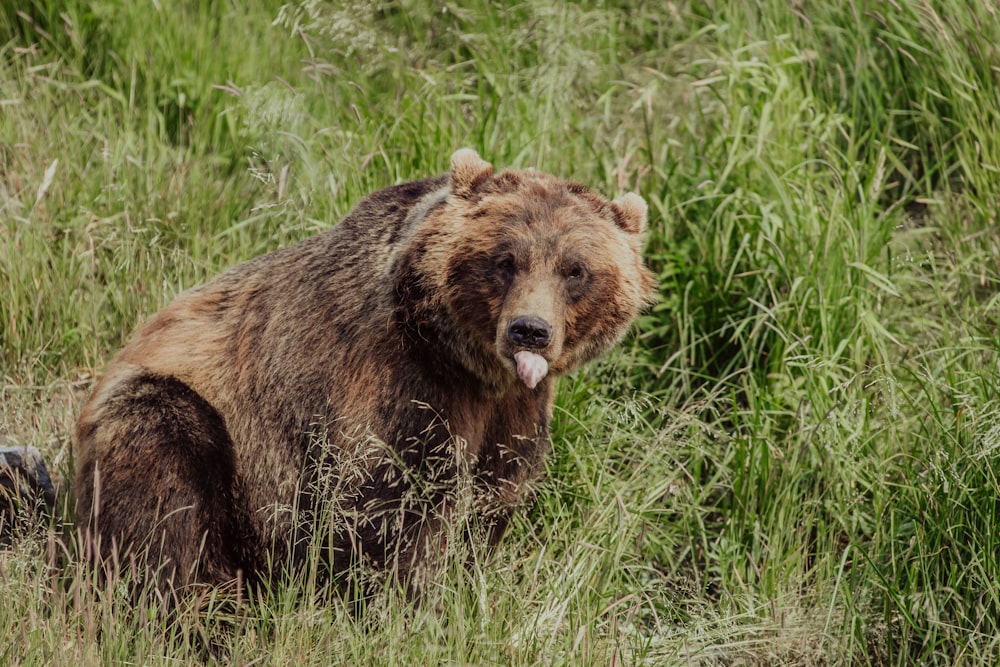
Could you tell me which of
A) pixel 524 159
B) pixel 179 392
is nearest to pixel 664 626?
pixel 179 392

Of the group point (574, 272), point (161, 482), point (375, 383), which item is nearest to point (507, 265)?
point (574, 272)

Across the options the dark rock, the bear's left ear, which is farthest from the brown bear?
the dark rock

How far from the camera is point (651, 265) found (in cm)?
564

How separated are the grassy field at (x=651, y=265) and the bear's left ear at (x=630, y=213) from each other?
62 cm

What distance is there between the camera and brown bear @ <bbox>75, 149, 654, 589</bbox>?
397cm

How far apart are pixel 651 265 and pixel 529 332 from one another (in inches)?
76.3

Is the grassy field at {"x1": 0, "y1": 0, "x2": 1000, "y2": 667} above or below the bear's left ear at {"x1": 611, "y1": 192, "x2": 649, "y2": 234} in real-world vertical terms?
below

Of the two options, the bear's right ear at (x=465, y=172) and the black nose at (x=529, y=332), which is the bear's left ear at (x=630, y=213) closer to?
the bear's right ear at (x=465, y=172)

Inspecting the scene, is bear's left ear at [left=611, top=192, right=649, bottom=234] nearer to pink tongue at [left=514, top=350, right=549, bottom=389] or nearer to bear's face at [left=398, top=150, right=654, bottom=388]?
bear's face at [left=398, top=150, right=654, bottom=388]

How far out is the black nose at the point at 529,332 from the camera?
379 centimetres

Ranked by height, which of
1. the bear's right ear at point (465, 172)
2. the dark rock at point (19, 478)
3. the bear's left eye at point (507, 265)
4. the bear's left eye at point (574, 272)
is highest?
the bear's right ear at point (465, 172)

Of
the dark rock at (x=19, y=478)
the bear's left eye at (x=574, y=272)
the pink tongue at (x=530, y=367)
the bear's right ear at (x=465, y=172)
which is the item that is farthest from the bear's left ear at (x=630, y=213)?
the dark rock at (x=19, y=478)

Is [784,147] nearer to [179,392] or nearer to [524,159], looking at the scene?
[524,159]

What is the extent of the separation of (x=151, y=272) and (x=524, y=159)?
5.52 feet
